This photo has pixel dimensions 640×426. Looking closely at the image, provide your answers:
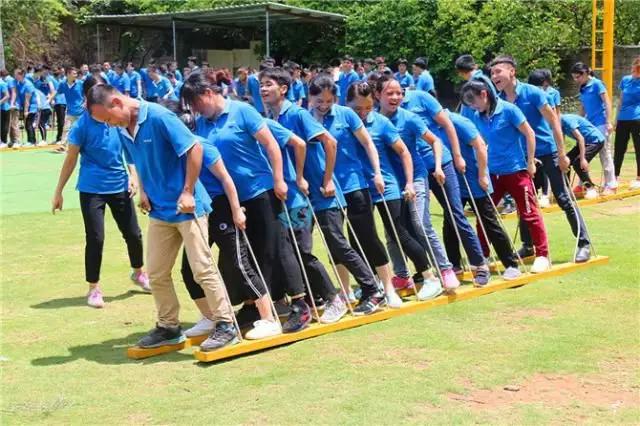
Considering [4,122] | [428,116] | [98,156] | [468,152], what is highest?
[428,116]

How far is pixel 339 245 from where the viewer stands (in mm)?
6062

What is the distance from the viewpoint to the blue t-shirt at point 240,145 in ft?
18.2

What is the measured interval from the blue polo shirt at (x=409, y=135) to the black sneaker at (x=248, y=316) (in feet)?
5.34

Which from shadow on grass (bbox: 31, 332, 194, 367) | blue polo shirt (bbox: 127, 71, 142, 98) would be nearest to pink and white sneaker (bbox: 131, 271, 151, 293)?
shadow on grass (bbox: 31, 332, 194, 367)

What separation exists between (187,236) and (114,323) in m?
1.58

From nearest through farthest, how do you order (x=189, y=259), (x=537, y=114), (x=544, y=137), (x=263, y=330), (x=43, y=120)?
(x=189, y=259) → (x=263, y=330) → (x=544, y=137) → (x=537, y=114) → (x=43, y=120)

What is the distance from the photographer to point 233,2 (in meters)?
31.9

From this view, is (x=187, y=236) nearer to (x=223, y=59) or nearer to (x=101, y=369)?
(x=101, y=369)

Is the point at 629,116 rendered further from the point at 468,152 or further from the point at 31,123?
the point at 31,123

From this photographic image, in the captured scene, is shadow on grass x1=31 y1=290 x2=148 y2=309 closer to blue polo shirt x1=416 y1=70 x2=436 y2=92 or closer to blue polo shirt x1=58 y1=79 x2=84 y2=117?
blue polo shirt x1=416 y1=70 x2=436 y2=92

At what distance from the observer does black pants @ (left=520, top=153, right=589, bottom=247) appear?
7.84 metres

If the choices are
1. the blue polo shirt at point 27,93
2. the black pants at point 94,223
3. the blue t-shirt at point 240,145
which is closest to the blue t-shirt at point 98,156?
the black pants at point 94,223

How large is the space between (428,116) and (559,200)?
1678 millimetres

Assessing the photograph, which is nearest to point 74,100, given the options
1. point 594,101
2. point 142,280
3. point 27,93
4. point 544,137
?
point 27,93
